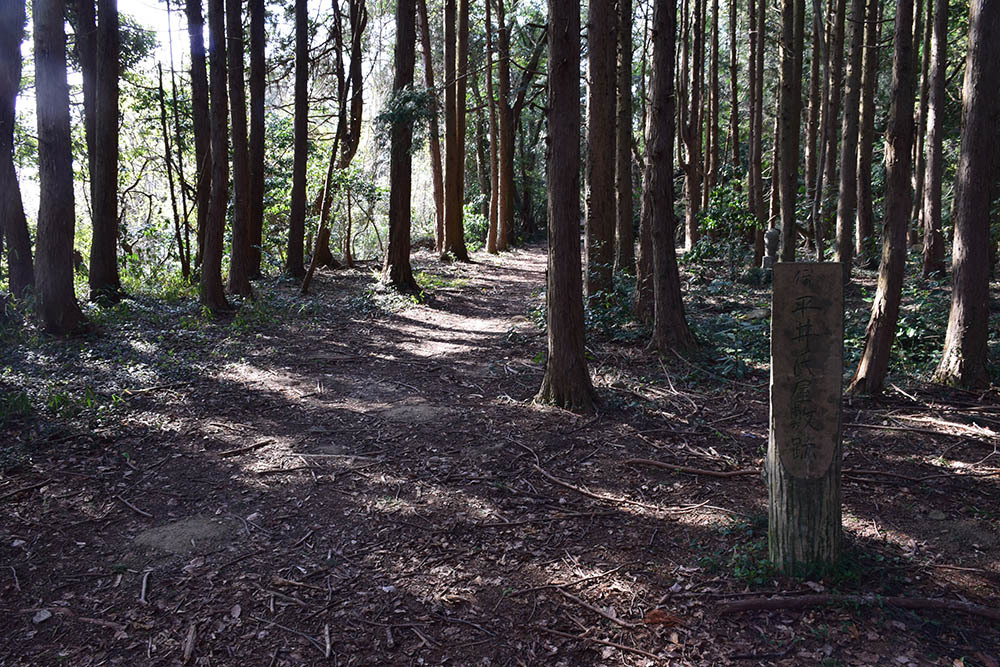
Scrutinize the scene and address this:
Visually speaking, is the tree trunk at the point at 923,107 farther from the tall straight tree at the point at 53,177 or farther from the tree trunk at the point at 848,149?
the tall straight tree at the point at 53,177

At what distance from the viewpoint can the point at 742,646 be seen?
10.1 ft

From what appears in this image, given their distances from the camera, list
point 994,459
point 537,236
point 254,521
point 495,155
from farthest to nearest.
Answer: point 537,236 < point 495,155 < point 994,459 < point 254,521

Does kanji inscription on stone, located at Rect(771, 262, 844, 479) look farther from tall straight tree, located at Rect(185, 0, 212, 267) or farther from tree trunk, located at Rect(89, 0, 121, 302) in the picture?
tree trunk, located at Rect(89, 0, 121, 302)

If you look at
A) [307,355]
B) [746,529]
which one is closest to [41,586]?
[746,529]

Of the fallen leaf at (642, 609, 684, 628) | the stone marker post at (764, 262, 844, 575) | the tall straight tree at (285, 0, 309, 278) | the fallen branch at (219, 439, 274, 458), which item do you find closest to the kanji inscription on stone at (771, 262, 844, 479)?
the stone marker post at (764, 262, 844, 575)

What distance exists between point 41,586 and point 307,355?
577cm

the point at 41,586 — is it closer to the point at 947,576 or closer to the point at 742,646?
the point at 742,646

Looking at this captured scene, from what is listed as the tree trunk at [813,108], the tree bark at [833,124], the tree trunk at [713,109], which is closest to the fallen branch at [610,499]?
the tree bark at [833,124]

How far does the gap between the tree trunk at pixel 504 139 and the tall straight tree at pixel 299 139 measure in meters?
6.48

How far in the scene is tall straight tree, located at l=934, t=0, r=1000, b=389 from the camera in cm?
594

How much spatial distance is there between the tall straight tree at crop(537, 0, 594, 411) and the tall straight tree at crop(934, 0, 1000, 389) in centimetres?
352

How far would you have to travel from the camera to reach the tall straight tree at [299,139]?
49.6 feet

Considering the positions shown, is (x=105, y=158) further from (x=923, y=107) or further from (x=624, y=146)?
(x=923, y=107)

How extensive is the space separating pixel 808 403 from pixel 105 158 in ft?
43.4
